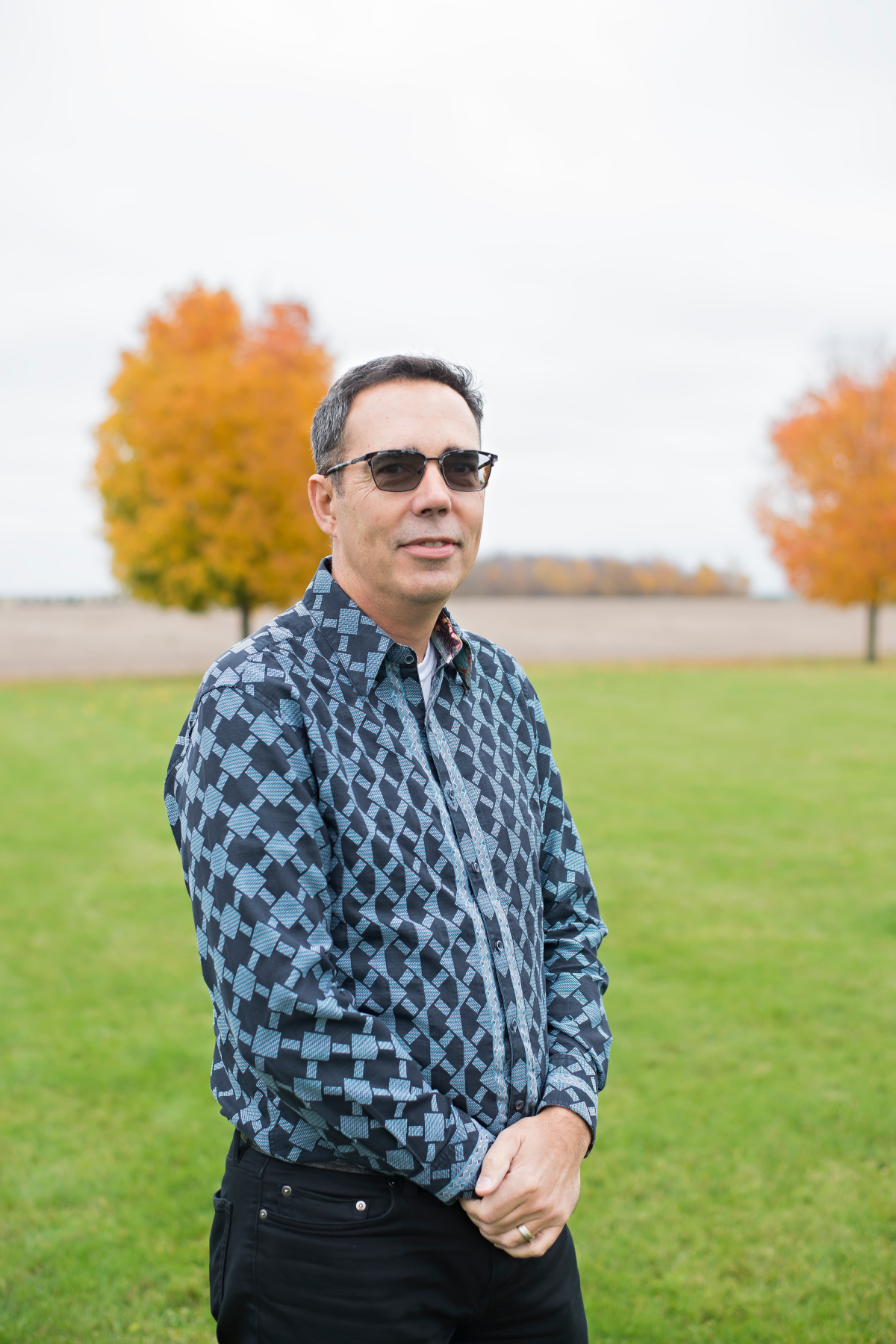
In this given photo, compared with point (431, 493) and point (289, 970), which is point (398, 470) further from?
point (289, 970)

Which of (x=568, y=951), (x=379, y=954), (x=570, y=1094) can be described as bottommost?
(x=570, y=1094)

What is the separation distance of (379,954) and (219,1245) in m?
0.66

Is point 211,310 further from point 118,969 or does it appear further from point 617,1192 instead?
point 617,1192

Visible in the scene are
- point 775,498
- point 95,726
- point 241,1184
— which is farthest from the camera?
point 775,498

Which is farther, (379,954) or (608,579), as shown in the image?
(608,579)

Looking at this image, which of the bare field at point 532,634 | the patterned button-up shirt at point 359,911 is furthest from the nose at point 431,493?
the bare field at point 532,634

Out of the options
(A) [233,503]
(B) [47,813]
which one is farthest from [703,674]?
(B) [47,813]

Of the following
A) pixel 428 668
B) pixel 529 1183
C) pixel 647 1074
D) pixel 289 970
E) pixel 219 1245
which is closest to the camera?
pixel 289 970

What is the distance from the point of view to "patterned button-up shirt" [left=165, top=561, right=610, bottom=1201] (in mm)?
1660

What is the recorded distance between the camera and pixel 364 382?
1.98m

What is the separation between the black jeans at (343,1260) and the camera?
1758mm

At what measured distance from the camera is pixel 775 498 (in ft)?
103

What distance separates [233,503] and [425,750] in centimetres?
2242

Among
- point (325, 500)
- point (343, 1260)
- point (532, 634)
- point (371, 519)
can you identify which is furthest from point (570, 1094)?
point (532, 634)
